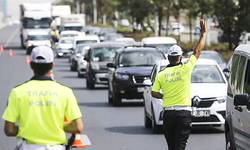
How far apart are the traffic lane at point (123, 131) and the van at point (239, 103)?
2840 mm

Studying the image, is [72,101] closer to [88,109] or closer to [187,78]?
[187,78]

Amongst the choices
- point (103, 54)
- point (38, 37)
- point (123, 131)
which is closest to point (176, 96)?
point (123, 131)

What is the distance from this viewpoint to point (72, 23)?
85.5 metres

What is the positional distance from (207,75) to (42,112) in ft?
37.5

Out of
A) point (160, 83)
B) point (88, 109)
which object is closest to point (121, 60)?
point (88, 109)

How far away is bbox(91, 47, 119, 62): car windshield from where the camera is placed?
31.4 m

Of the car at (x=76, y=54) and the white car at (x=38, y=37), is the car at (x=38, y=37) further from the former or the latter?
the car at (x=76, y=54)

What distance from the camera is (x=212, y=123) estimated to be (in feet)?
55.3

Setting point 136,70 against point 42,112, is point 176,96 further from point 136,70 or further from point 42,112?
point 136,70

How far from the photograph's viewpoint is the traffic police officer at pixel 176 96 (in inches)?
430

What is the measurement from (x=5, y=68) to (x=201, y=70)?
2930 centimetres

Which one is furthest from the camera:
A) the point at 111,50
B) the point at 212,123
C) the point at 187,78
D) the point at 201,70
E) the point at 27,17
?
the point at 27,17

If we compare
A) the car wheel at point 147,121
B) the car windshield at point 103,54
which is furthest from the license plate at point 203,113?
the car windshield at point 103,54

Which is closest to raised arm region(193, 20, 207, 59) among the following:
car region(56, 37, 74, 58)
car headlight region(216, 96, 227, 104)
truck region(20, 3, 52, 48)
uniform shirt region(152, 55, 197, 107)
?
uniform shirt region(152, 55, 197, 107)
